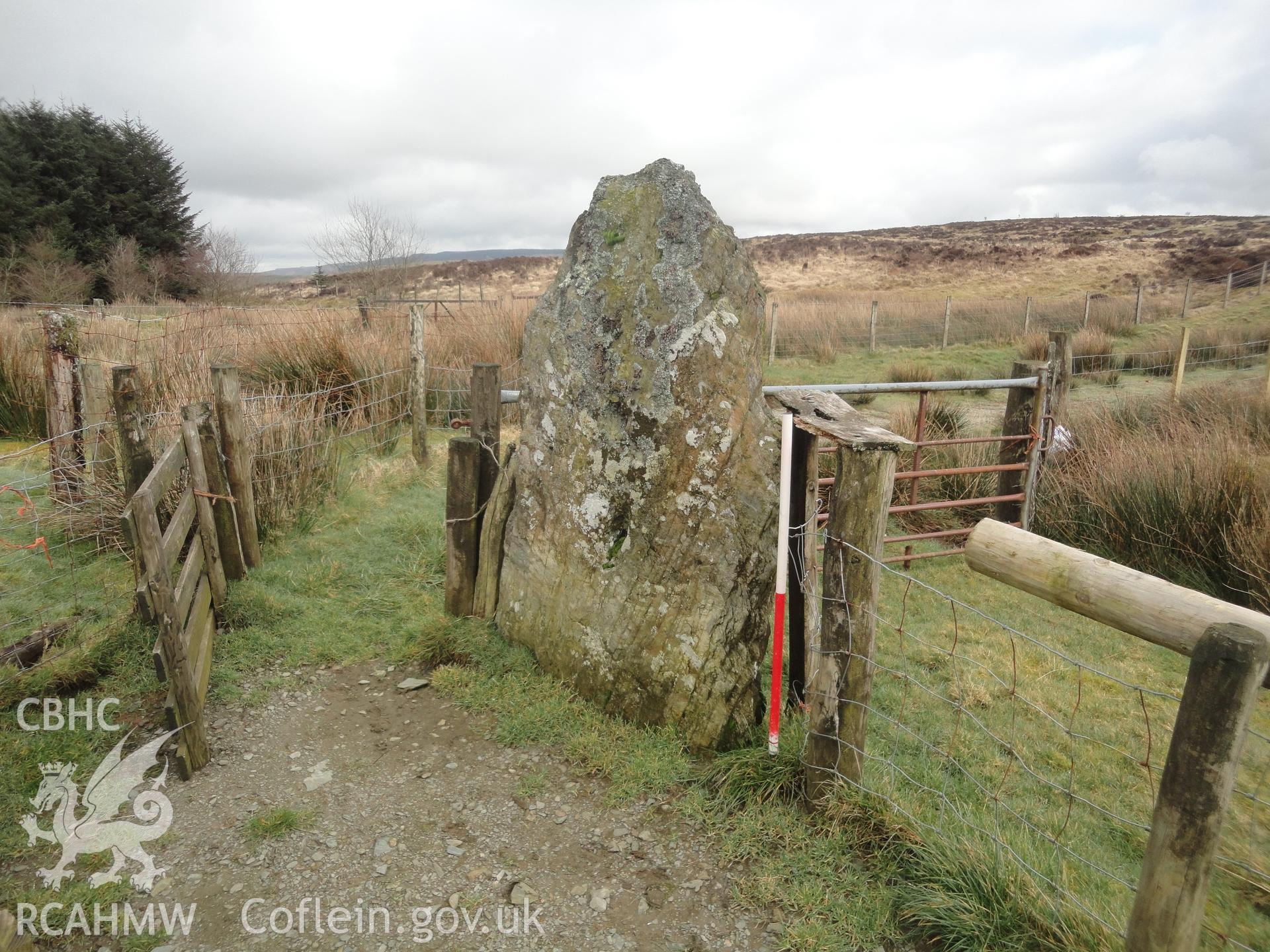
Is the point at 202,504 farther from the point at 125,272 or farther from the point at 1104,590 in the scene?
the point at 125,272

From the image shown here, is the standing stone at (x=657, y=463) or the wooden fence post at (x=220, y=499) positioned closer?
the standing stone at (x=657, y=463)

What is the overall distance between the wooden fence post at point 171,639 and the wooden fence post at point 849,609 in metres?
2.52

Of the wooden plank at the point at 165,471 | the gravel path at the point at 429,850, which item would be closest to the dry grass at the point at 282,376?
the wooden plank at the point at 165,471

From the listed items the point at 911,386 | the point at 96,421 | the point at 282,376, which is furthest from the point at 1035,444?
the point at 282,376

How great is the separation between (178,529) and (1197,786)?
159 inches

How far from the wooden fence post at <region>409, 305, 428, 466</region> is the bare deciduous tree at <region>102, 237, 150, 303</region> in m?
17.7

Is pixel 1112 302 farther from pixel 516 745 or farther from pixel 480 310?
pixel 516 745

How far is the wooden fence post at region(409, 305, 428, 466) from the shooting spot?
777cm

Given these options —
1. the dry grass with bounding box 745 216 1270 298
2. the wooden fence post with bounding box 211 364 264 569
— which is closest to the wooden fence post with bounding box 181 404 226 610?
the wooden fence post with bounding box 211 364 264 569

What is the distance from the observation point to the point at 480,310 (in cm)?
1180

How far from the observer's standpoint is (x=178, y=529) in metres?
3.59

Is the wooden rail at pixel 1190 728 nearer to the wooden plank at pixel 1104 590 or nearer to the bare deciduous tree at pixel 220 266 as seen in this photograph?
the wooden plank at pixel 1104 590

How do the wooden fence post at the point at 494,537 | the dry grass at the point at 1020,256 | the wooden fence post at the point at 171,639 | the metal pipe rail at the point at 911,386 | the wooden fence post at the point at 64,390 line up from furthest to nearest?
the dry grass at the point at 1020,256 < the wooden fence post at the point at 64,390 < the metal pipe rail at the point at 911,386 < the wooden fence post at the point at 494,537 < the wooden fence post at the point at 171,639

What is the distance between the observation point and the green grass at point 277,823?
2725mm
